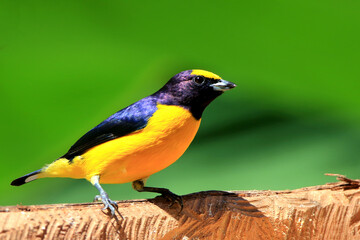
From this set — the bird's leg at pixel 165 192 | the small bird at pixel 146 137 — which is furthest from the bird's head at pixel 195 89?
the bird's leg at pixel 165 192

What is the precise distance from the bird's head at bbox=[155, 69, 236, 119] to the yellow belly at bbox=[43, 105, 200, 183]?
0.13ft

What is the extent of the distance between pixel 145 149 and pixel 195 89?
12.7 inches

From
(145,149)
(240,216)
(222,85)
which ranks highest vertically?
(222,85)

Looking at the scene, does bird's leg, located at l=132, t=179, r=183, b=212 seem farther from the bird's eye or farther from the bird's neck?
Answer: the bird's eye

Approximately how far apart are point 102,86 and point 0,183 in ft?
3.36

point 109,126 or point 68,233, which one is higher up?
point 109,126

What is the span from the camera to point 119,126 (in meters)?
2.14

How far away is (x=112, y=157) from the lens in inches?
80.5

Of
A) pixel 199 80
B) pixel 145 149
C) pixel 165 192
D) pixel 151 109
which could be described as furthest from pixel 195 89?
pixel 165 192

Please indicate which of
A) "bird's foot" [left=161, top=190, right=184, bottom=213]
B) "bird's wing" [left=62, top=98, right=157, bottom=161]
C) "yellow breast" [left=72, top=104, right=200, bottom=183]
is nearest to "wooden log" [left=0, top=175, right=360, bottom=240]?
"bird's foot" [left=161, top=190, right=184, bottom=213]

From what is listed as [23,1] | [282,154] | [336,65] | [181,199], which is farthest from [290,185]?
[23,1]

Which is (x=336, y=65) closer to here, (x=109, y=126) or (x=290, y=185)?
(x=290, y=185)

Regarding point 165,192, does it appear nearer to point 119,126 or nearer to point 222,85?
point 119,126

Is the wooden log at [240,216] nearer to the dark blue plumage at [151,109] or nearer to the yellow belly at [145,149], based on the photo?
the yellow belly at [145,149]
